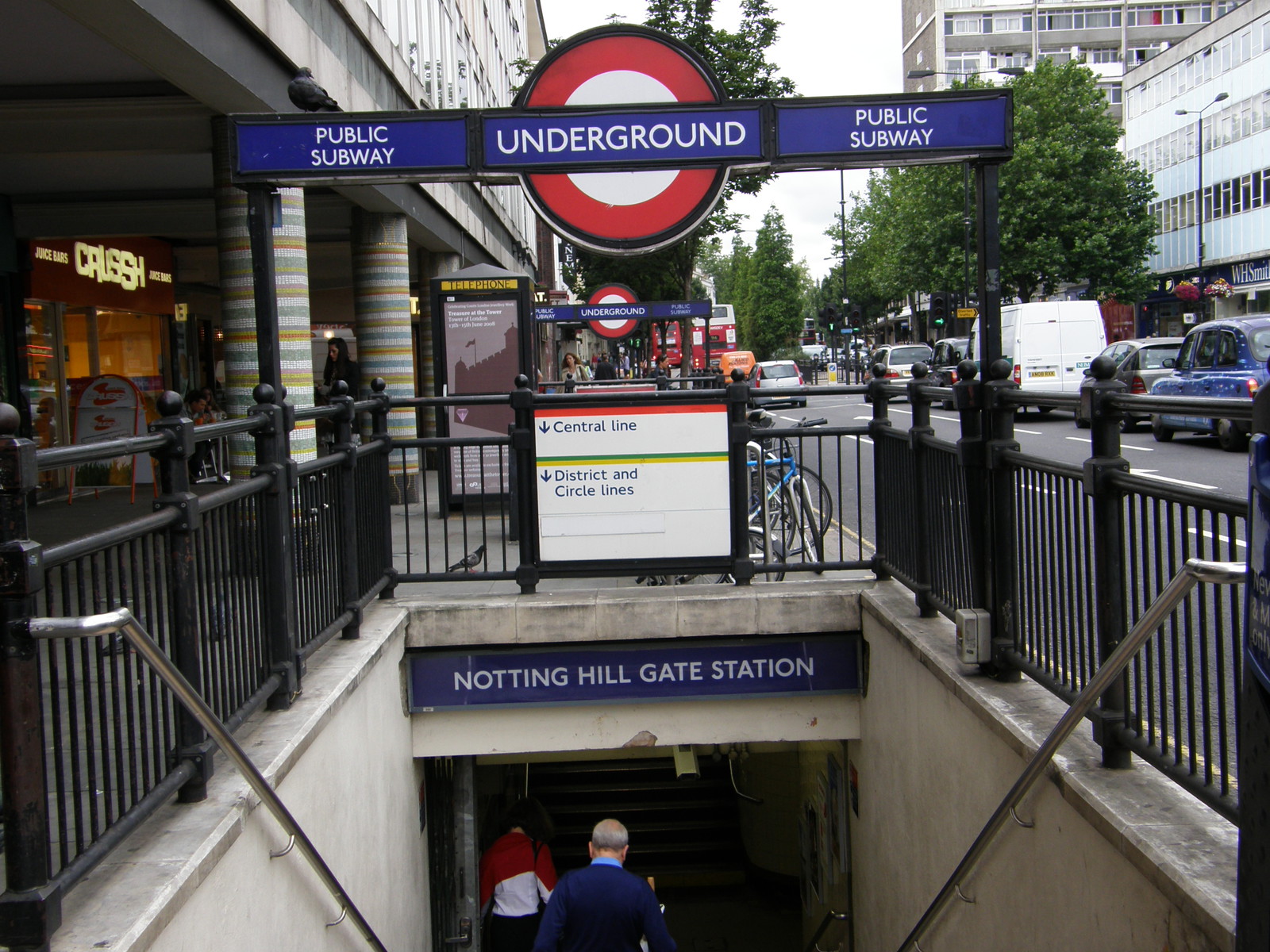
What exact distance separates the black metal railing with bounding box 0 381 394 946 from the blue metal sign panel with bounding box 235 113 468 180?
1076 mm

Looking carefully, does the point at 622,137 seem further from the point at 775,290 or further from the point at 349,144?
the point at 775,290

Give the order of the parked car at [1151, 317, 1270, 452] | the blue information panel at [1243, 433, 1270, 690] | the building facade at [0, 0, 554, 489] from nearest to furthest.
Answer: the blue information panel at [1243, 433, 1270, 690]
the building facade at [0, 0, 554, 489]
the parked car at [1151, 317, 1270, 452]

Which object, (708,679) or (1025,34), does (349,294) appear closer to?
(708,679)

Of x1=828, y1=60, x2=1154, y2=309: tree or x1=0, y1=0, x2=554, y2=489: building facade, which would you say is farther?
x1=828, y1=60, x2=1154, y2=309: tree

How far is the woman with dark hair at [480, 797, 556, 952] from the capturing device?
757 cm

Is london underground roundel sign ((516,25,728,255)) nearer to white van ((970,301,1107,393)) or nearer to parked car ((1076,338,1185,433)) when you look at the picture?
parked car ((1076,338,1185,433))

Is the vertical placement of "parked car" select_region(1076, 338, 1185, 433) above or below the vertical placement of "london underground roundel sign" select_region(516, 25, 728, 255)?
below

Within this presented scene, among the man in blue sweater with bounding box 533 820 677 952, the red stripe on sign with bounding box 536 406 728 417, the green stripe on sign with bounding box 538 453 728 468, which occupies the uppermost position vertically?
the red stripe on sign with bounding box 536 406 728 417

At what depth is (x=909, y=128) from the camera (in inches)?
192

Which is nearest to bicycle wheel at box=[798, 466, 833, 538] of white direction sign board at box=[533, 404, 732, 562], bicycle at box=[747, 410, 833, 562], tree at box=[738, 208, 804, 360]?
bicycle at box=[747, 410, 833, 562]

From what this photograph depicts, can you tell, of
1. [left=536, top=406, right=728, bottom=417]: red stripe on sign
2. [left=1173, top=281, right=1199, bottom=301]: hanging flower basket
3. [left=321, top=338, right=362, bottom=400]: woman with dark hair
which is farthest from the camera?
[left=1173, top=281, right=1199, bottom=301]: hanging flower basket

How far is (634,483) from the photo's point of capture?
6.43m

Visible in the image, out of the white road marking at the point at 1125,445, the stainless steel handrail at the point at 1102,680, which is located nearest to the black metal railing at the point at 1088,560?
the stainless steel handrail at the point at 1102,680

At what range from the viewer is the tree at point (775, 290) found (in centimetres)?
10388
